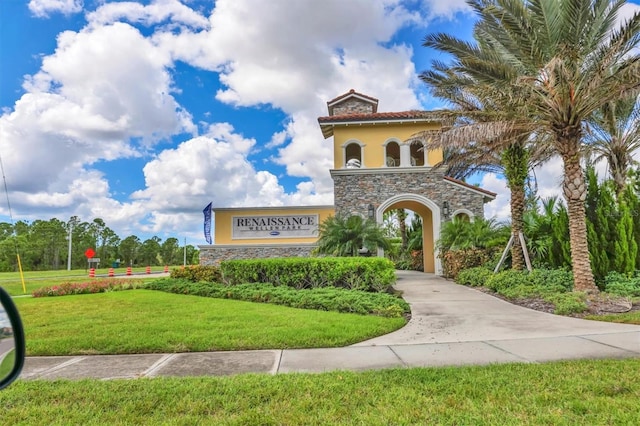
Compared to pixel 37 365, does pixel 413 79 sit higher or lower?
higher

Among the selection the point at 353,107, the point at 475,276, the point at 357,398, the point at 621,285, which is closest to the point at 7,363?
the point at 357,398

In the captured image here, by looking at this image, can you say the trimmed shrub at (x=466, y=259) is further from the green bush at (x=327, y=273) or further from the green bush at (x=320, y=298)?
the green bush at (x=320, y=298)

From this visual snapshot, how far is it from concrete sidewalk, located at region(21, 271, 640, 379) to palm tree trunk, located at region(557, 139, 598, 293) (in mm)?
2947

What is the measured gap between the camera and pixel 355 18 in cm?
1006

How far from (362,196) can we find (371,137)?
290 cm

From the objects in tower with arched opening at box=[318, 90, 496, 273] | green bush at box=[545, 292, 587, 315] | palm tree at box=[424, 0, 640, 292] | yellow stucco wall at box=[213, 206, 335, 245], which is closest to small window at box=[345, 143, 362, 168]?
tower with arched opening at box=[318, 90, 496, 273]

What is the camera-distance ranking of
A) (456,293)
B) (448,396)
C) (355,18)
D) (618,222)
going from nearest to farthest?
(448,396) → (355,18) → (618,222) → (456,293)

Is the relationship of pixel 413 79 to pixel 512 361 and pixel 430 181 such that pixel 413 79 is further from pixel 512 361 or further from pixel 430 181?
pixel 512 361

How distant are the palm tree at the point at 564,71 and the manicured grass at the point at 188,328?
654cm

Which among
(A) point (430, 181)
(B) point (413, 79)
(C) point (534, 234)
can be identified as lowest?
(C) point (534, 234)

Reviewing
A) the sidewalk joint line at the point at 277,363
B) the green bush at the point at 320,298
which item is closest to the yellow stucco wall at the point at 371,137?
the green bush at the point at 320,298

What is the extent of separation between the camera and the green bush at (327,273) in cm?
1110

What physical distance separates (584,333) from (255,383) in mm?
5588

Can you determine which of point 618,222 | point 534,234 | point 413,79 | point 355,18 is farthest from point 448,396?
point 413,79
